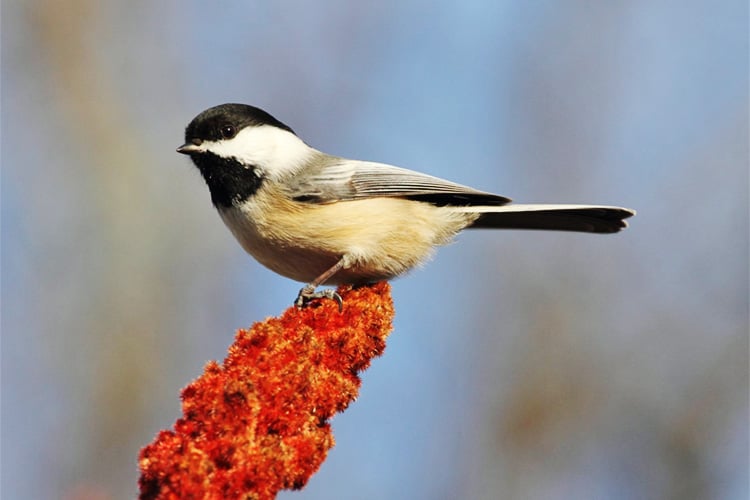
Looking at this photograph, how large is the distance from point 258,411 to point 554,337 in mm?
3430

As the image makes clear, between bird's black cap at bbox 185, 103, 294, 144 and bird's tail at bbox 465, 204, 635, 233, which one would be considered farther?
bird's tail at bbox 465, 204, 635, 233

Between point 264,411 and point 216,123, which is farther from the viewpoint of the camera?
point 216,123

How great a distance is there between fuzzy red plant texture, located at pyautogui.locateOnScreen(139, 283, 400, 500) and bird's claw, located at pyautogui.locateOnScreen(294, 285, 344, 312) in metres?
0.25

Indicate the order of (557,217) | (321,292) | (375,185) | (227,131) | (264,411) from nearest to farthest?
(264,411)
(321,292)
(227,131)
(375,185)
(557,217)

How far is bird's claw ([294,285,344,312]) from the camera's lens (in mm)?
3308

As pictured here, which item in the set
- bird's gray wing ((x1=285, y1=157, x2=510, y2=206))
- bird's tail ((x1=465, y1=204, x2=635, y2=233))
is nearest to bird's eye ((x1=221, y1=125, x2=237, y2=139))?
bird's gray wing ((x1=285, y1=157, x2=510, y2=206))

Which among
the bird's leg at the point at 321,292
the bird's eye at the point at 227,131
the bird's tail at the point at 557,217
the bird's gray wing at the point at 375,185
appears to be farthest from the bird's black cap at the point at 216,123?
the bird's tail at the point at 557,217

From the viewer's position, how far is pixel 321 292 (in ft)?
11.2

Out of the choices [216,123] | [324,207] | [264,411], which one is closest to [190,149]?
[216,123]

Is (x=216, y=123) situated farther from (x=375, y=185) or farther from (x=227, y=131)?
(x=375, y=185)

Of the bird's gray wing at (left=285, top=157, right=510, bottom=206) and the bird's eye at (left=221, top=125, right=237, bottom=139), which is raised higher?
the bird's eye at (left=221, top=125, right=237, bottom=139)

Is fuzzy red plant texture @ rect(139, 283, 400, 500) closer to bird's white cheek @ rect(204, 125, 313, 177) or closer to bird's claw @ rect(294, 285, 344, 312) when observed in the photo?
bird's claw @ rect(294, 285, 344, 312)

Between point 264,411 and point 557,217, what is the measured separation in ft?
6.82

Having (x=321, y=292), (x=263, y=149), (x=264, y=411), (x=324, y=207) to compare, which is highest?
(x=263, y=149)
